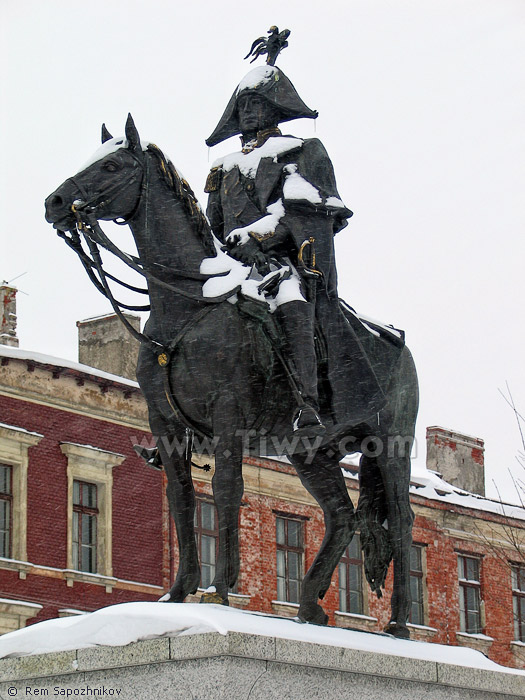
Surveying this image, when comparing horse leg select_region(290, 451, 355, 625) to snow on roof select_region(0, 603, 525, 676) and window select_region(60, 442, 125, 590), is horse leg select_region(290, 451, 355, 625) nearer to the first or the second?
snow on roof select_region(0, 603, 525, 676)

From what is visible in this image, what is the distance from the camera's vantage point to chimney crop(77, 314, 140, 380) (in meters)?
26.9

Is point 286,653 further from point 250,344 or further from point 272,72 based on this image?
point 272,72

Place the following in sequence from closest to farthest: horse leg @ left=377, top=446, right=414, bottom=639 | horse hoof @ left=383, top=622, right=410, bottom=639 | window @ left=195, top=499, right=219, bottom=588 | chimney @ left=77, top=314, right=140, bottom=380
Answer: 1. horse hoof @ left=383, top=622, right=410, bottom=639
2. horse leg @ left=377, top=446, right=414, bottom=639
3. window @ left=195, top=499, right=219, bottom=588
4. chimney @ left=77, top=314, right=140, bottom=380

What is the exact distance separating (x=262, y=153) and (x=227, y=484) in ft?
6.60

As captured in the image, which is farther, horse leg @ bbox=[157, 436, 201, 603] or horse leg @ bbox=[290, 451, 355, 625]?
horse leg @ bbox=[290, 451, 355, 625]

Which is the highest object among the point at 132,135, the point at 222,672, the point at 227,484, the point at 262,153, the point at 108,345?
the point at 108,345

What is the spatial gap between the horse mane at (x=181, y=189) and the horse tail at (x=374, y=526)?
1.85 metres

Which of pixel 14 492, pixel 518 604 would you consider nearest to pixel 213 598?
pixel 14 492

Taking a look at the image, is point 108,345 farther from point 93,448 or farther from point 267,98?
point 267,98

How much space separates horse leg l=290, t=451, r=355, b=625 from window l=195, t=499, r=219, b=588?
17.6m

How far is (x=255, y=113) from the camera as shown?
8.24 metres

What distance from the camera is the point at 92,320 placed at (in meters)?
27.5

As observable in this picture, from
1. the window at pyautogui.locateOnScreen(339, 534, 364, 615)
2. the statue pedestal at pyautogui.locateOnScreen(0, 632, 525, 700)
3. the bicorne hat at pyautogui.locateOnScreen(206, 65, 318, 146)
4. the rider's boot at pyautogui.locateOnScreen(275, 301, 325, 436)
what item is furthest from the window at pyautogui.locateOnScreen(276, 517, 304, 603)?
the statue pedestal at pyautogui.locateOnScreen(0, 632, 525, 700)

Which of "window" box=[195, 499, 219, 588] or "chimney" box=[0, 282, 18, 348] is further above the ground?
"chimney" box=[0, 282, 18, 348]
